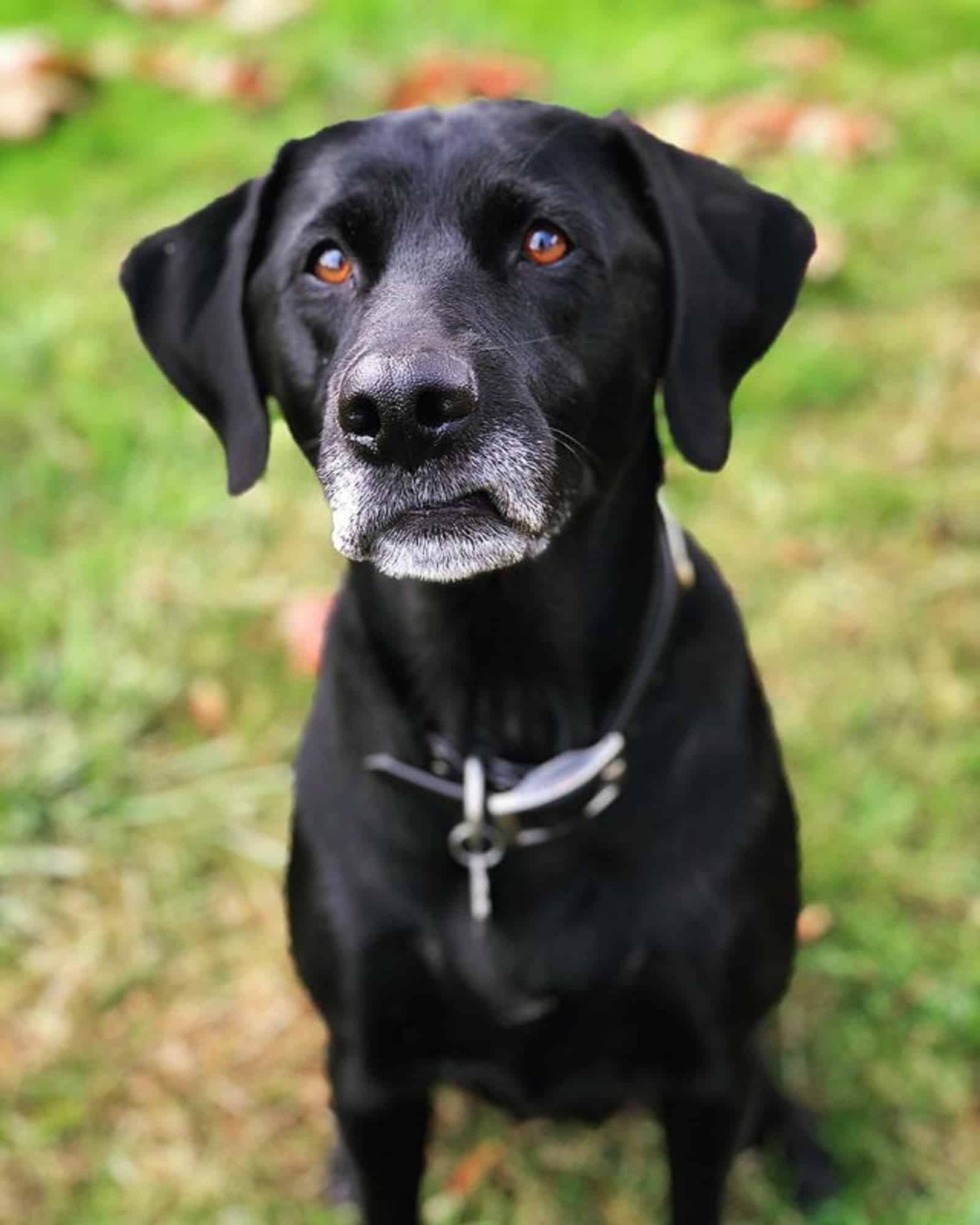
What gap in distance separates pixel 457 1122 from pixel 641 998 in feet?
2.90

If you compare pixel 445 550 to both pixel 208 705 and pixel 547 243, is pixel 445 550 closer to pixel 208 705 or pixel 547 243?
pixel 547 243

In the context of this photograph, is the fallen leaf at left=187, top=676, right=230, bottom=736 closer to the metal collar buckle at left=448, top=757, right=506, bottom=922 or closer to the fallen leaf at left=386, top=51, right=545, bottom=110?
the metal collar buckle at left=448, top=757, right=506, bottom=922

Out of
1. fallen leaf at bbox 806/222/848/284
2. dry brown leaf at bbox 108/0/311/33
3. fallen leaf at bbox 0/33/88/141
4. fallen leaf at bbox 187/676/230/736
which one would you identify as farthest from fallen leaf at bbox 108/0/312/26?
fallen leaf at bbox 187/676/230/736

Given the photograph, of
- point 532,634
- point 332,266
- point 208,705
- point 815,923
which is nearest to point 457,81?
point 208,705

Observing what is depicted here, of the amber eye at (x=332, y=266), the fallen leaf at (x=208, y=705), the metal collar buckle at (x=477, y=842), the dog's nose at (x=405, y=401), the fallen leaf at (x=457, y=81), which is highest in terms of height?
the amber eye at (x=332, y=266)

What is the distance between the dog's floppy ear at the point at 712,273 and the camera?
2.06 m

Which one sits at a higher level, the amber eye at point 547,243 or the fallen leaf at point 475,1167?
the amber eye at point 547,243

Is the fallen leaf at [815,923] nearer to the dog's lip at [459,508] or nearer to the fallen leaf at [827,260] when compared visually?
→ the dog's lip at [459,508]

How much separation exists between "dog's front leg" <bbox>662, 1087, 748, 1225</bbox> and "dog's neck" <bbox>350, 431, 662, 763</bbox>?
0.58m

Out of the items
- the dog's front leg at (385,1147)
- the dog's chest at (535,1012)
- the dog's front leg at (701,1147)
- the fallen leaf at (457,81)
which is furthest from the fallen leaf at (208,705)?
the fallen leaf at (457,81)

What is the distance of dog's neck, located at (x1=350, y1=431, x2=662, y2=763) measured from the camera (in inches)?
84.0

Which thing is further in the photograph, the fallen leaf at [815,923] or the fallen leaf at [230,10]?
the fallen leaf at [230,10]

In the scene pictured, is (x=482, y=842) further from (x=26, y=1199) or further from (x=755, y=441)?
(x=755, y=441)

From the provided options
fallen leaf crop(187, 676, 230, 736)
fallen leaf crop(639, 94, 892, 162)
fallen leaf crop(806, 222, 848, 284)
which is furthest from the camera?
fallen leaf crop(639, 94, 892, 162)
